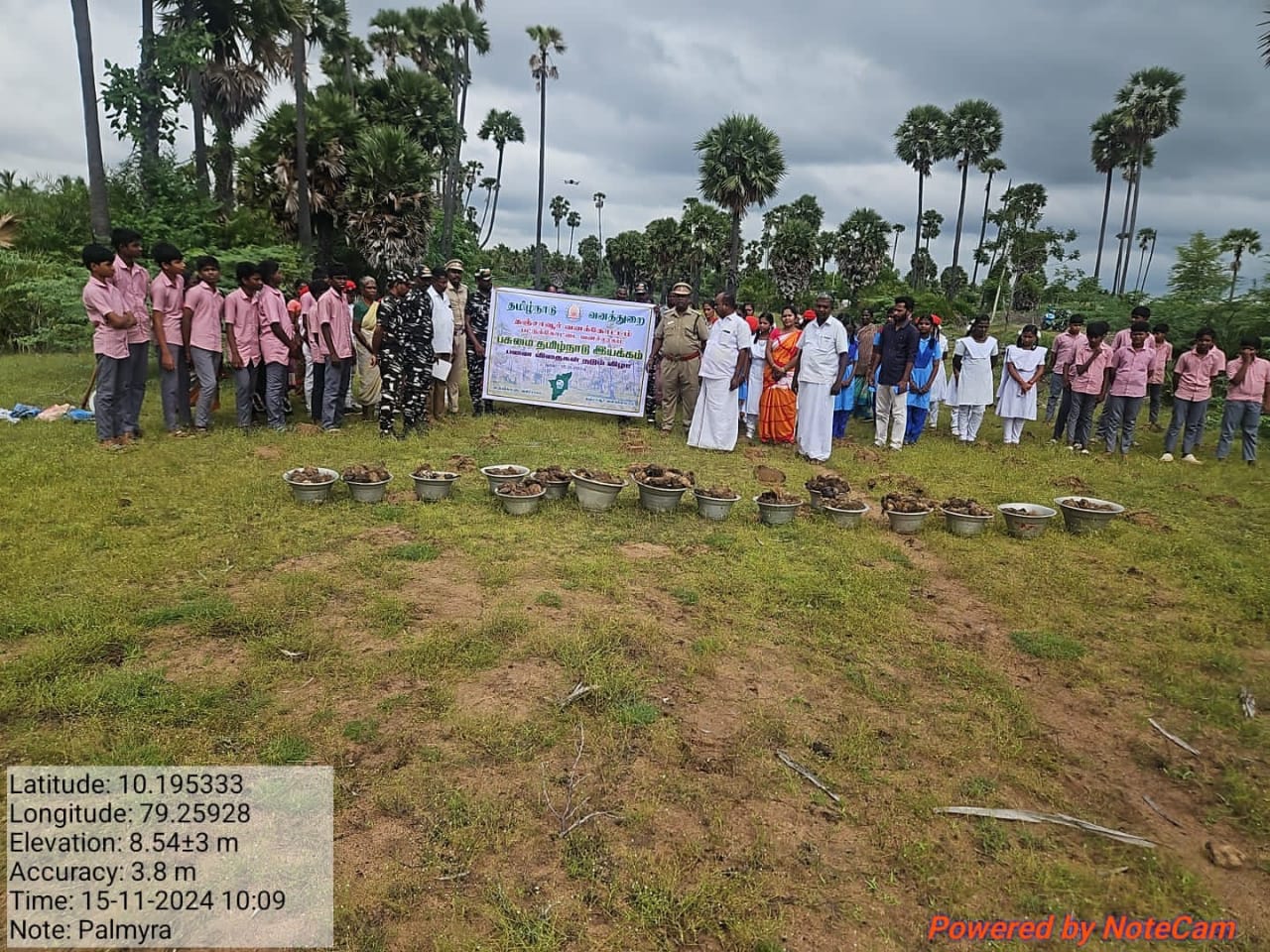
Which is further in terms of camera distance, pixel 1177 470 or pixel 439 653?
pixel 1177 470

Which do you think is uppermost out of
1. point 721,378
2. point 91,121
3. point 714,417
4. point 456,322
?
point 91,121

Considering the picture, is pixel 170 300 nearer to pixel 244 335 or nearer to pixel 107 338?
pixel 244 335

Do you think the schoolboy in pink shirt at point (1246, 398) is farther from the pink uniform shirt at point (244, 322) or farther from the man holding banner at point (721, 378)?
the pink uniform shirt at point (244, 322)

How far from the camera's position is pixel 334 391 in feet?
28.1

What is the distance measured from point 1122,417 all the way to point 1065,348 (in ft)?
4.15

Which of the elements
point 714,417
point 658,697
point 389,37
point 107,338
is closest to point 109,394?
point 107,338

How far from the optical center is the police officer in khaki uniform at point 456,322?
954 centimetres

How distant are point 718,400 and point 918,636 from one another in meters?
5.18

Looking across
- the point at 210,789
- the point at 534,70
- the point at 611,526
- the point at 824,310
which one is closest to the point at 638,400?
the point at 824,310

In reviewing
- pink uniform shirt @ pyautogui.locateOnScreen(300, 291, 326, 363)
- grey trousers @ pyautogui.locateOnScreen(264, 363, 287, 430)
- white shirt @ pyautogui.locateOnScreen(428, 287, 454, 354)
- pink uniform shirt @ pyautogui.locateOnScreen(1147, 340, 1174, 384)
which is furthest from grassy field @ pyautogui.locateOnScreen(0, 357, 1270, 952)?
pink uniform shirt @ pyautogui.locateOnScreen(1147, 340, 1174, 384)

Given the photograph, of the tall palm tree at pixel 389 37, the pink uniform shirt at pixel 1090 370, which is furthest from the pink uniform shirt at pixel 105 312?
the tall palm tree at pixel 389 37

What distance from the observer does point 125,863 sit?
2.24 metres

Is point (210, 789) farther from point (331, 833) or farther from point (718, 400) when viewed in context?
point (718, 400)

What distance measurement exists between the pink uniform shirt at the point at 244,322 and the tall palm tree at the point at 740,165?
25961 mm
